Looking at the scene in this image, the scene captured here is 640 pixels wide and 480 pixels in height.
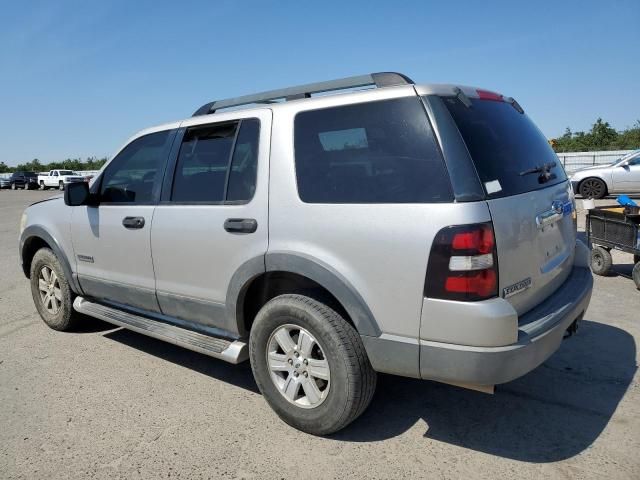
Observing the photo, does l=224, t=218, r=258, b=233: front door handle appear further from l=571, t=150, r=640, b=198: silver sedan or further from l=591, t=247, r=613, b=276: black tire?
l=571, t=150, r=640, b=198: silver sedan

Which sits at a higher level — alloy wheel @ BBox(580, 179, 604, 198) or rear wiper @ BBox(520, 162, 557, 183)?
rear wiper @ BBox(520, 162, 557, 183)

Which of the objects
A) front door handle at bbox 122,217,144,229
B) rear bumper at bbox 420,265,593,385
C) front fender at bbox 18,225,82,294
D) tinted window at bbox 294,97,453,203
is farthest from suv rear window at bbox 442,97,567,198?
front fender at bbox 18,225,82,294

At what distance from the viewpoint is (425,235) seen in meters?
2.40

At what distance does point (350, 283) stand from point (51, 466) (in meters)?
1.94

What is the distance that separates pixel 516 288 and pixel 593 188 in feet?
50.4

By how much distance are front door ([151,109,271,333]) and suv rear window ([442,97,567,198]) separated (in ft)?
4.03

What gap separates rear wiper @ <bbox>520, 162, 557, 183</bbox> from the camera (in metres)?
2.88

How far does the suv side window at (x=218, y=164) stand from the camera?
3.21 m

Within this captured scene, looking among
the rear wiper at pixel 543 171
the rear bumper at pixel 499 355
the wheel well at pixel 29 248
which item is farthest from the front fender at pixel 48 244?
the rear wiper at pixel 543 171

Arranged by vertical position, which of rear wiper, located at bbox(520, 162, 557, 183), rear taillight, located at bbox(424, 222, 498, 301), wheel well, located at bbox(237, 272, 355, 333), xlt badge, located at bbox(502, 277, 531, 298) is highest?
rear wiper, located at bbox(520, 162, 557, 183)

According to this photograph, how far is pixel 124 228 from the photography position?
3.90 meters

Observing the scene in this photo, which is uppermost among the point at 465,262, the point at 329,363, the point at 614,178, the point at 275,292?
the point at 465,262

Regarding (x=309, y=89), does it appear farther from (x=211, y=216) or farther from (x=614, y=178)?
(x=614, y=178)

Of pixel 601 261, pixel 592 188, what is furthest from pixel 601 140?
pixel 601 261
